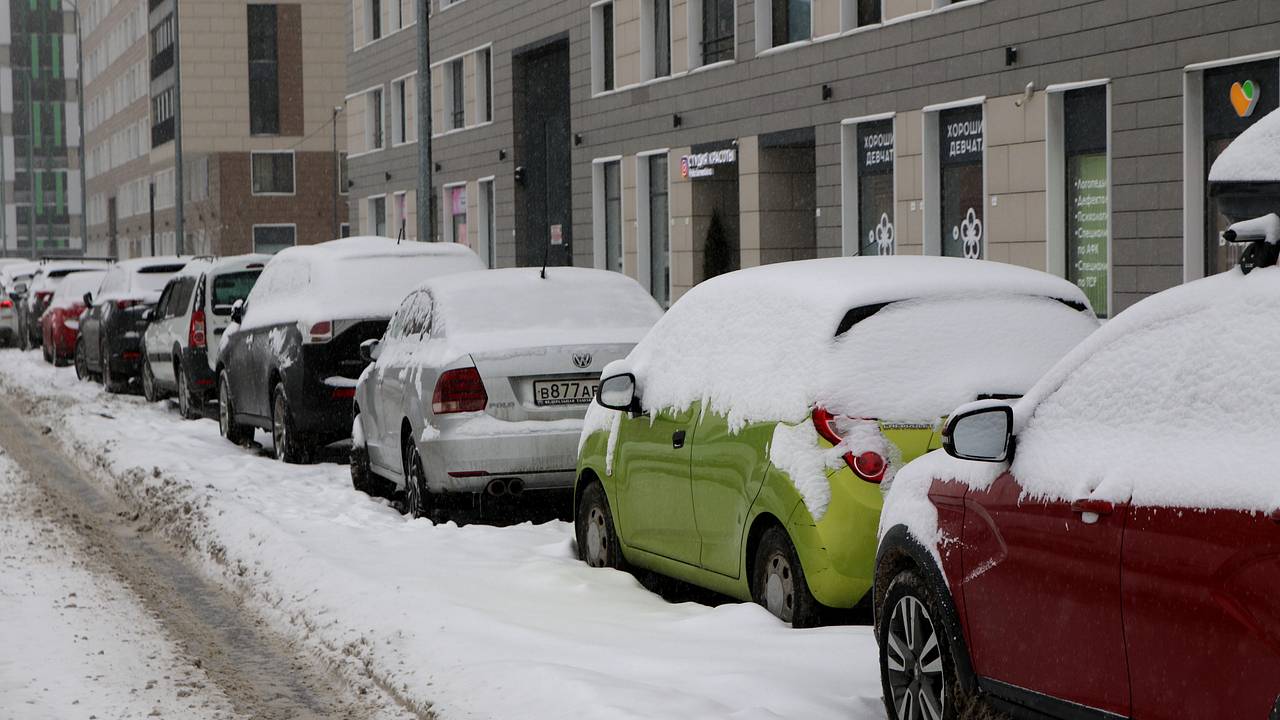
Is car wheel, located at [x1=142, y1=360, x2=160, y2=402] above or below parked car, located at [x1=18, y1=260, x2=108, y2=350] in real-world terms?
below

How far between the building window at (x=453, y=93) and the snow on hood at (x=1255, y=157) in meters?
42.6

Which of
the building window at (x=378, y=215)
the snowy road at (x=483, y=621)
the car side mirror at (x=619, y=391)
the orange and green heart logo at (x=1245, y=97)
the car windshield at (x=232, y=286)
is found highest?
the building window at (x=378, y=215)

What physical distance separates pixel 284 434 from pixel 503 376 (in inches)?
170

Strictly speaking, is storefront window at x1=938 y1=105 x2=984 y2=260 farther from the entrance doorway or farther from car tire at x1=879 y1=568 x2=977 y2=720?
car tire at x1=879 y1=568 x2=977 y2=720

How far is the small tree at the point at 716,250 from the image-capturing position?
31.6 m

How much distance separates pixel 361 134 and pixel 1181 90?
37.7 meters

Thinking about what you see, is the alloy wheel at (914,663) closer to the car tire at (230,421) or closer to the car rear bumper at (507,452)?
the car rear bumper at (507,452)

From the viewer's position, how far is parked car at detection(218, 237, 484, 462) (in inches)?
552

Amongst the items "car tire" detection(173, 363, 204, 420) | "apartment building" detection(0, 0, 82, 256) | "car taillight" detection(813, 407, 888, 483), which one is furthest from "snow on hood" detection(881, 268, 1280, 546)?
"apartment building" detection(0, 0, 82, 256)

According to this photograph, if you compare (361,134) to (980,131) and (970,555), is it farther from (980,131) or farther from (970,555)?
(970,555)

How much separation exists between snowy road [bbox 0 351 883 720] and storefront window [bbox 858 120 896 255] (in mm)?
14396

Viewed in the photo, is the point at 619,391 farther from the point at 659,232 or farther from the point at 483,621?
the point at 659,232

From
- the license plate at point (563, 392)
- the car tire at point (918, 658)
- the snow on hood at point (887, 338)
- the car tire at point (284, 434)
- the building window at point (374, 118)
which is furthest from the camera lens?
the building window at point (374, 118)

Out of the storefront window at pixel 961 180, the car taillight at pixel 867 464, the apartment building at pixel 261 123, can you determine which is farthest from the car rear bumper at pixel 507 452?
the apartment building at pixel 261 123
